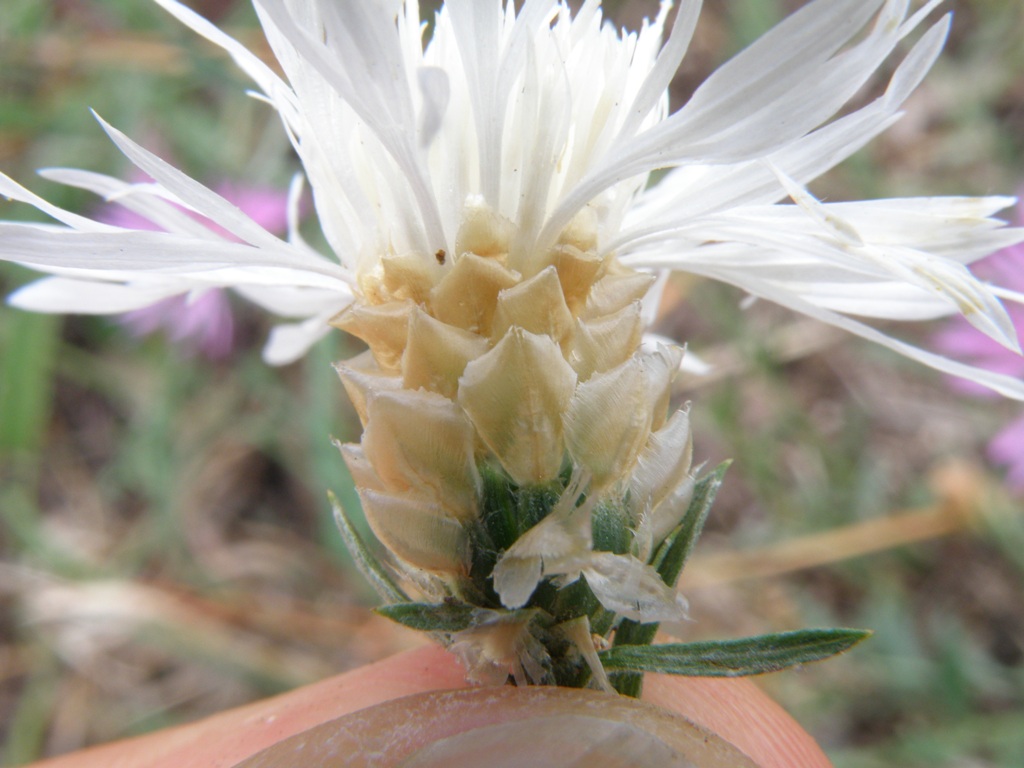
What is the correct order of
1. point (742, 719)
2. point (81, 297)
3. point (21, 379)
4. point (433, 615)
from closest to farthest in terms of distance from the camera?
point (433, 615), point (81, 297), point (742, 719), point (21, 379)

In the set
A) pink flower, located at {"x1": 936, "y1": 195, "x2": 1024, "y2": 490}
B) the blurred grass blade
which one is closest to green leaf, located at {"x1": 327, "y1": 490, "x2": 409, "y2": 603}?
pink flower, located at {"x1": 936, "y1": 195, "x2": 1024, "y2": 490}

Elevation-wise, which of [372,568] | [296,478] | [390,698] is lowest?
[296,478]

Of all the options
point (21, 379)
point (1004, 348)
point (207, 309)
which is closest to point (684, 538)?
point (1004, 348)

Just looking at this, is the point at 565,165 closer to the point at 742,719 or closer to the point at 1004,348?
the point at 742,719

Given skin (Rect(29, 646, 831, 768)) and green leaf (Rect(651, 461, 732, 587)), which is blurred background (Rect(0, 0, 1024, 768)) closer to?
skin (Rect(29, 646, 831, 768))

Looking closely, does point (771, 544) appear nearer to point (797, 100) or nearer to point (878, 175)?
point (878, 175)

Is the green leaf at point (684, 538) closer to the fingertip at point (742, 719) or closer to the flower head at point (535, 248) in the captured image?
the flower head at point (535, 248)

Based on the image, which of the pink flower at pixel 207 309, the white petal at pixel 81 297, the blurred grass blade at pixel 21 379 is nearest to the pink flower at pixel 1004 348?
the white petal at pixel 81 297
